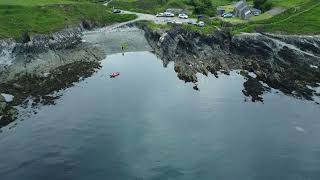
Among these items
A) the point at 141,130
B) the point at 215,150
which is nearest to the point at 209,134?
the point at 215,150

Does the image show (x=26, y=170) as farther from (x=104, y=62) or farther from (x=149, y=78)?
(x=104, y=62)

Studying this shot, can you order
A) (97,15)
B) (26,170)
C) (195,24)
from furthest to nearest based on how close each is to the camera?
(97,15), (195,24), (26,170)

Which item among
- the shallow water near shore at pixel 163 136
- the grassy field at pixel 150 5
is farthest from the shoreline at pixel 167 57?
the grassy field at pixel 150 5

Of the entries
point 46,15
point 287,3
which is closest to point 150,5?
point 287,3

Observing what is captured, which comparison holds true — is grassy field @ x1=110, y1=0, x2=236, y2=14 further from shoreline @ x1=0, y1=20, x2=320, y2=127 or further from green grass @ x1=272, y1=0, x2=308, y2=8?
shoreline @ x1=0, y1=20, x2=320, y2=127

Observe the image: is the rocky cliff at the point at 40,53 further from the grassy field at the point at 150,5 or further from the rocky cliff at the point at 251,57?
the grassy field at the point at 150,5

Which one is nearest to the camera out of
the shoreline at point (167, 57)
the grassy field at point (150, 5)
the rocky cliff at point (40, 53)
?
the shoreline at point (167, 57)

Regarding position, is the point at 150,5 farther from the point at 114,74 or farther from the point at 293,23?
the point at 114,74
